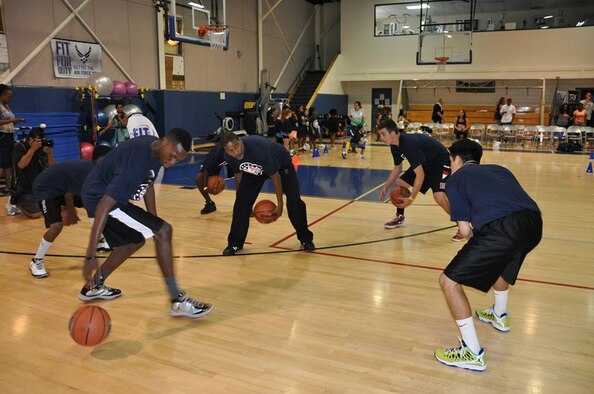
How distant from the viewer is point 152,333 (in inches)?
154

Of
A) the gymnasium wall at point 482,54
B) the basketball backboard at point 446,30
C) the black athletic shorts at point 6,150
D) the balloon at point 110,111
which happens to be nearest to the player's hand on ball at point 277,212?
the black athletic shorts at point 6,150

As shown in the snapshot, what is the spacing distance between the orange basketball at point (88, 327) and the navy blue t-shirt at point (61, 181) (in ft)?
5.98

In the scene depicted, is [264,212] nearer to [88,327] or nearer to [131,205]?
[131,205]

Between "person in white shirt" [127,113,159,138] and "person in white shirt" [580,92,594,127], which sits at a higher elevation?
"person in white shirt" [580,92,594,127]

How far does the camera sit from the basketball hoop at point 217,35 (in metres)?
15.0

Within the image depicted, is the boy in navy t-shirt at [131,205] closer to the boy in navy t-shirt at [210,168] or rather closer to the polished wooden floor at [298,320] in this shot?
the polished wooden floor at [298,320]

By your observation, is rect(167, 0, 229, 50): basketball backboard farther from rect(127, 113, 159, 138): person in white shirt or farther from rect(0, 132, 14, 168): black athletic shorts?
rect(0, 132, 14, 168): black athletic shorts

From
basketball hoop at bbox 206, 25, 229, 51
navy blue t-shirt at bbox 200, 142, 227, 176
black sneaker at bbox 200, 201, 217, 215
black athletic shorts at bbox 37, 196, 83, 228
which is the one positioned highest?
basketball hoop at bbox 206, 25, 229, 51

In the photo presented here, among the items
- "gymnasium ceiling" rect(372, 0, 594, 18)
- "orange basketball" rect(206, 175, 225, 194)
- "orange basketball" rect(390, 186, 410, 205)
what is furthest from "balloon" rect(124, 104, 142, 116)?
"gymnasium ceiling" rect(372, 0, 594, 18)

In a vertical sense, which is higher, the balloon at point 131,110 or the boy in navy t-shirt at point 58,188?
the balloon at point 131,110

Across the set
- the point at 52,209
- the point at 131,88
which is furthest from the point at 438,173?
the point at 131,88

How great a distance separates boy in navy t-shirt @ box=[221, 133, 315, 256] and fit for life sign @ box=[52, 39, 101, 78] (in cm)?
900

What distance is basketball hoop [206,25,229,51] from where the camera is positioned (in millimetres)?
15047

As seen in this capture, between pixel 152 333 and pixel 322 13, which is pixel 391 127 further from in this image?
pixel 322 13
